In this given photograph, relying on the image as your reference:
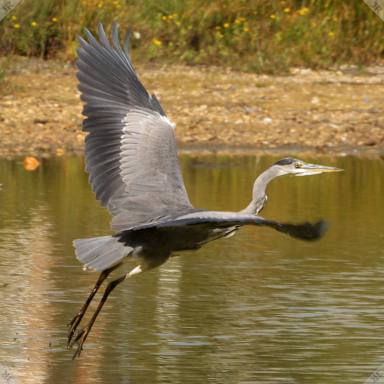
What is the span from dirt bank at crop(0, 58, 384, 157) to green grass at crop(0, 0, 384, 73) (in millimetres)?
372

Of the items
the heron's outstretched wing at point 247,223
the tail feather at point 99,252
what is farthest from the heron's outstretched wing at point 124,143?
the heron's outstretched wing at point 247,223

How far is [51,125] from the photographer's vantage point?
15.7 meters

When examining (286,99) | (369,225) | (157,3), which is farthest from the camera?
(157,3)

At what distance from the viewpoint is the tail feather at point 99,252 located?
7.14 metres

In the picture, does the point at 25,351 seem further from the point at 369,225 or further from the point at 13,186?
the point at 13,186

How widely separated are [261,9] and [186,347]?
495 inches

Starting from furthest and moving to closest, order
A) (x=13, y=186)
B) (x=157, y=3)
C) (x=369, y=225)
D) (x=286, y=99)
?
(x=157, y=3) → (x=286, y=99) → (x=13, y=186) → (x=369, y=225)

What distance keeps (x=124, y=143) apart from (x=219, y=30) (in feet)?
35.6

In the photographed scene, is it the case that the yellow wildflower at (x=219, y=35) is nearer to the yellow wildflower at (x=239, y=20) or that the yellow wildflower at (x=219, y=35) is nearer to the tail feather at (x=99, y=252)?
the yellow wildflower at (x=239, y=20)

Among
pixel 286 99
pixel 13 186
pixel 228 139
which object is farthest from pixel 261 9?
pixel 13 186

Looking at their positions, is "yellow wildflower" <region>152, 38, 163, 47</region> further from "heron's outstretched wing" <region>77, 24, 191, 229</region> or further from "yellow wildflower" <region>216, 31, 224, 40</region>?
"heron's outstretched wing" <region>77, 24, 191, 229</region>

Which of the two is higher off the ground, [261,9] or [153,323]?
[261,9]

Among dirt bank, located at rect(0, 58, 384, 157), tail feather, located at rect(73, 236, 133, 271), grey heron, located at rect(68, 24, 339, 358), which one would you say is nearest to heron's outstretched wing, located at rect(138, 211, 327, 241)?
grey heron, located at rect(68, 24, 339, 358)

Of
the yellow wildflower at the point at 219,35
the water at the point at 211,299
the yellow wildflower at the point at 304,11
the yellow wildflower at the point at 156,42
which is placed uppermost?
the yellow wildflower at the point at 304,11
